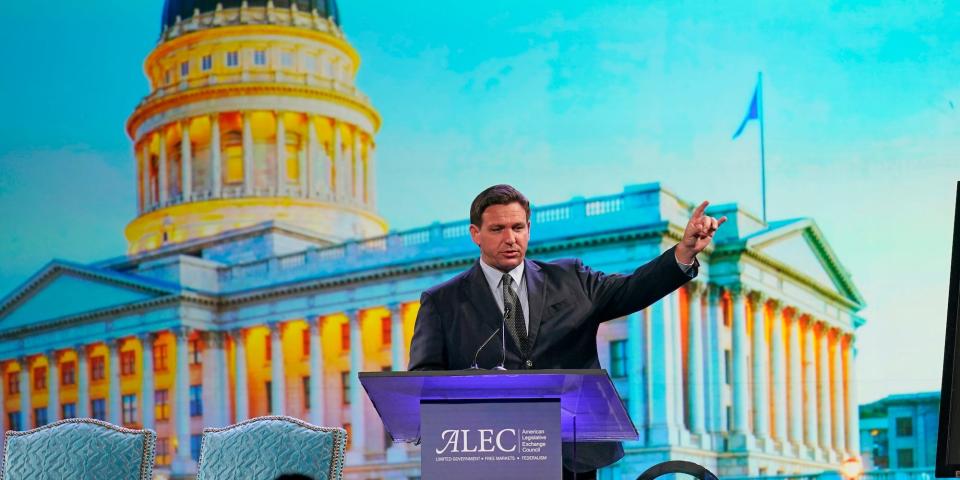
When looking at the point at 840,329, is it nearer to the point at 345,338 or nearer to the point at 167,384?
the point at 345,338

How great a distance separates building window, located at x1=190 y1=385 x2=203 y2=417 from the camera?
2584 cm

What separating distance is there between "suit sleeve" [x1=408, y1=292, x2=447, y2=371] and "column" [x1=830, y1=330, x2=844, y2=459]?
18229 millimetres

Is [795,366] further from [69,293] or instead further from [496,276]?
[496,276]

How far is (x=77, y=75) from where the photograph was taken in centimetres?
2089

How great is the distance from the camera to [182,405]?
25.8m

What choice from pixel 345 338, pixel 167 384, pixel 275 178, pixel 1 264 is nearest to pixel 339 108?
pixel 275 178

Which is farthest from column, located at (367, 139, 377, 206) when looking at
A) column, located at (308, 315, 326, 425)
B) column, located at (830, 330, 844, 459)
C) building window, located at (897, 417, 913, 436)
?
building window, located at (897, 417, 913, 436)

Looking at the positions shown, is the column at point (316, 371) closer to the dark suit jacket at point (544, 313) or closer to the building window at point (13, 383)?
the building window at point (13, 383)

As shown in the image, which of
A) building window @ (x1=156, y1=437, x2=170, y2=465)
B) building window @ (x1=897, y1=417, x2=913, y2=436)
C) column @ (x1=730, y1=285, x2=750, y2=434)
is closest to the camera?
building window @ (x1=897, y1=417, x2=913, y2=436)

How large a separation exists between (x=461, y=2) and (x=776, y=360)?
9987mm

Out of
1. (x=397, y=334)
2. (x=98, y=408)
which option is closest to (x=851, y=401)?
(x=397, y=334)

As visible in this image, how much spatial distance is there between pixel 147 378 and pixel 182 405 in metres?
1.00

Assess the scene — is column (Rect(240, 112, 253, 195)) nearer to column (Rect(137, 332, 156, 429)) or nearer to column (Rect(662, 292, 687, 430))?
column (Rect(137, 332, 156, 429))

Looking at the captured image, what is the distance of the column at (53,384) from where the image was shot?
1052 inches
